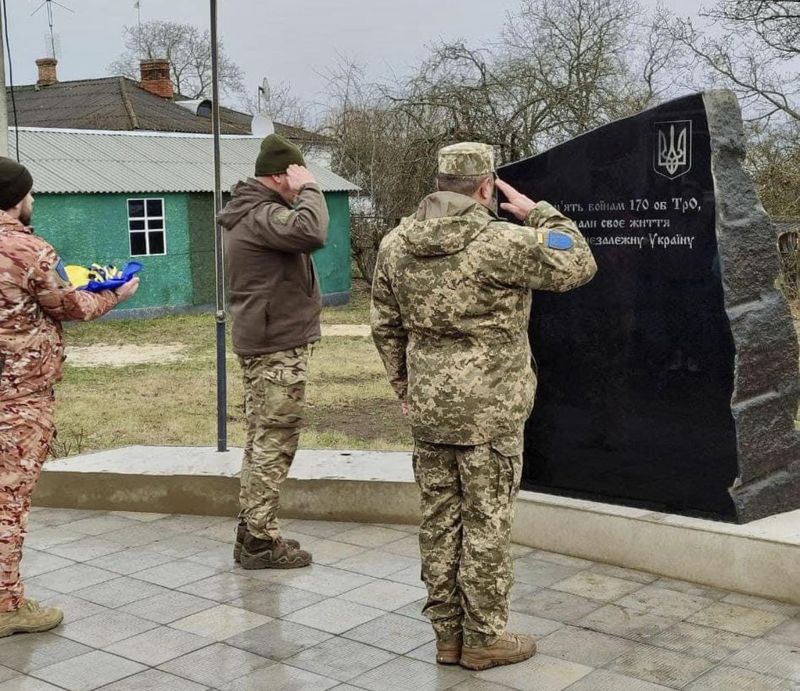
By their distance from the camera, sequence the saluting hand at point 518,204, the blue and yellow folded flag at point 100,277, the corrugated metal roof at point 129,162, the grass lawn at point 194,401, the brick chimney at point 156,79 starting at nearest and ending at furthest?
the saluting hand at point 518,204 → the blue and yellow folded flag at point 100,277 → the grass lawn at point 194,401 → the corrugated metal roof at point 129,162 → the brick chimney at point 156,79

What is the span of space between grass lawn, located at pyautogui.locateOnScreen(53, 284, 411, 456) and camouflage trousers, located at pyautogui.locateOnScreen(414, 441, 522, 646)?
4723 millimetres

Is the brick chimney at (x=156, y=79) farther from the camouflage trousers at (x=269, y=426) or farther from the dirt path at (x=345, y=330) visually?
the camouflage trousers at (x=269, y=426)

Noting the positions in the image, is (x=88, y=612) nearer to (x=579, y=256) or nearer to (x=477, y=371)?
(x=477, y=371)

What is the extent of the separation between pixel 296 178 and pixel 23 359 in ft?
4.69

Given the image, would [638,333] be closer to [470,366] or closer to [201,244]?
[470,366]

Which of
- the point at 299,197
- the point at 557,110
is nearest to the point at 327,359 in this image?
the point at 557,110

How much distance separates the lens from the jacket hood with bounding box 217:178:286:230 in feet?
16.0

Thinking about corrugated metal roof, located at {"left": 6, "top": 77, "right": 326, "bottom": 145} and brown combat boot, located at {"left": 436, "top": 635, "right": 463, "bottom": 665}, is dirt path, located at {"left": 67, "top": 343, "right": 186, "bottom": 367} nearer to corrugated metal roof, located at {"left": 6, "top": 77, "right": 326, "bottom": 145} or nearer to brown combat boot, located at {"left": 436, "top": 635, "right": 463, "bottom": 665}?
corrugated metal roof, located at {"left": 6, "top": 77, "right": 326, "bottom": 145}

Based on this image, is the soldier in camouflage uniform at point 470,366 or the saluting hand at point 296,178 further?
the saluting hand at point 296,178

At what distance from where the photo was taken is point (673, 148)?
15.4ft

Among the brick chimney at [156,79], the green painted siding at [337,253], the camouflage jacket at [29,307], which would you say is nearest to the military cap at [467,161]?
the camouflage jacket at [29,307]

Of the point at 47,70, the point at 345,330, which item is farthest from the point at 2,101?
the point at 47,70

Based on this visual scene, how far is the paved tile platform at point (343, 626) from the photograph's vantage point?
3.71m

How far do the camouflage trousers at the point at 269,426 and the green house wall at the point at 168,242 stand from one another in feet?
52.5
